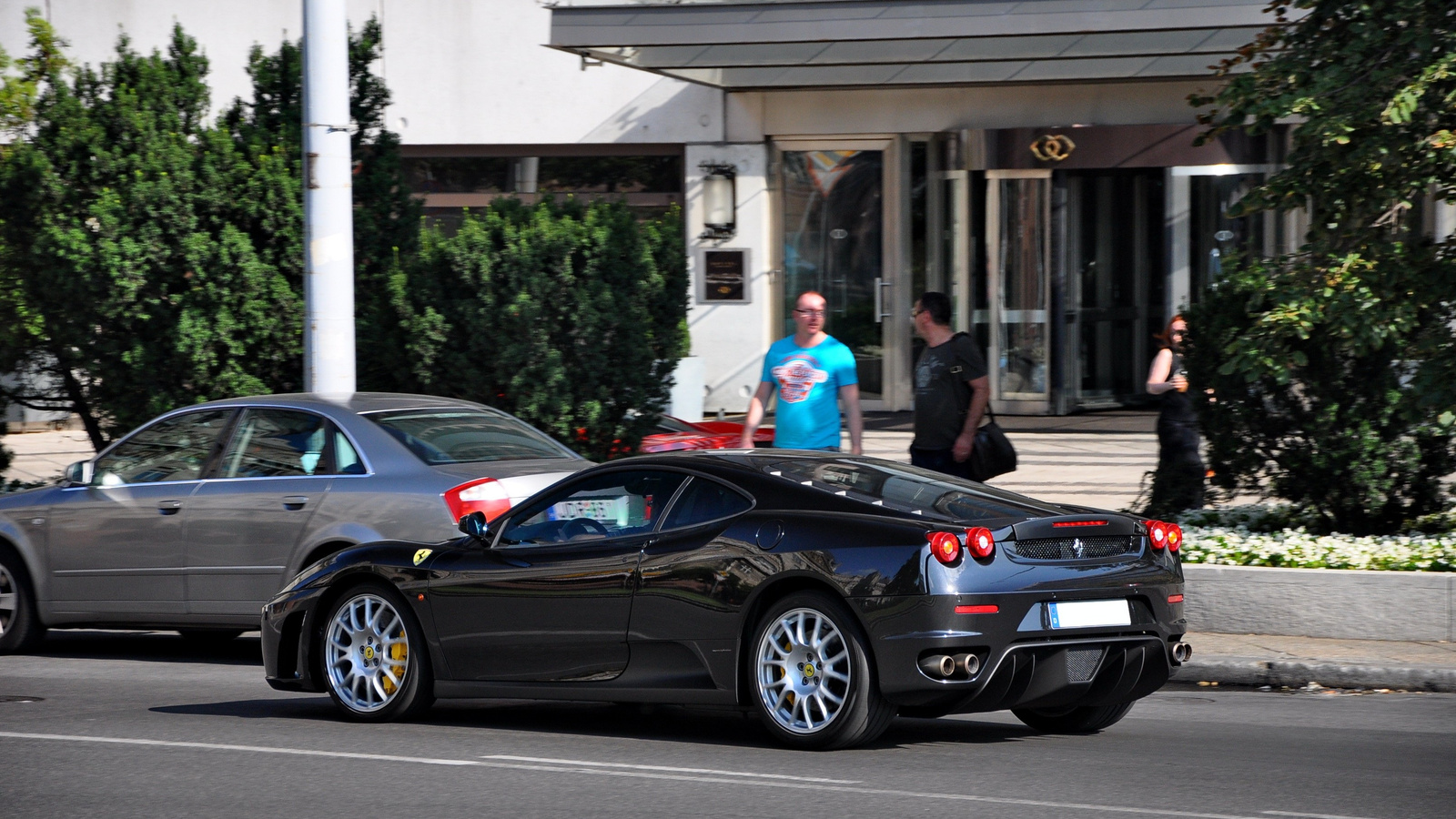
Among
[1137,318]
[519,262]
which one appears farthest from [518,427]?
[1137,318]

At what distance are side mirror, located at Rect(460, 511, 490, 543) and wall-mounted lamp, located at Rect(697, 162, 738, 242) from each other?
14.0m

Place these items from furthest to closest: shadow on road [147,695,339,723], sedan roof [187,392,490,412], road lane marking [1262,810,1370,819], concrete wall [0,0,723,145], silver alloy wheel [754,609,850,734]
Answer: concrete wall [0,0,723,145], sedan roof [187,392,490,412], shadow on road [147,695,339,723], silver alloy wheel [754,609,850,734], road lane marking [1262,810,1370,819]

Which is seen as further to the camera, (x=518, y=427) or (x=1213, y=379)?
(x=1213, y=379)

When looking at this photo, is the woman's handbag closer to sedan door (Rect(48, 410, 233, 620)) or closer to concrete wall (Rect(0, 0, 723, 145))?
sedan door (Rect(48, 410, 233, 620))

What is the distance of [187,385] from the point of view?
12875 millimetres

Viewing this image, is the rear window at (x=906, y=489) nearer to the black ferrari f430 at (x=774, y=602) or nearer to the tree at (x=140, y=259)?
the black ferrari f430 at (x=774, y=602)

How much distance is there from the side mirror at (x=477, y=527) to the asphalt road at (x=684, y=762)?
0.84 metres

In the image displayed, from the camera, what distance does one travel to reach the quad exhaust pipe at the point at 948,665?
6.16 metres

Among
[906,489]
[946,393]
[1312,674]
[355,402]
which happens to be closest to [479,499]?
[355,402]

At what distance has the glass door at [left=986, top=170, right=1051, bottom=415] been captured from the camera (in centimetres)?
2084

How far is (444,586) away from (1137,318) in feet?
53.5

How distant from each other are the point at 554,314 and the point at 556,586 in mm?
5166

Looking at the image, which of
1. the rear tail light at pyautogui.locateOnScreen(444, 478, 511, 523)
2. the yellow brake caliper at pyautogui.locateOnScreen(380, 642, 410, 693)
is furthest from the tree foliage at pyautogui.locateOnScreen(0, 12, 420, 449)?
the yellow brake caliper at pyautogui.locateOnScreen(380, 642, 410, 693)

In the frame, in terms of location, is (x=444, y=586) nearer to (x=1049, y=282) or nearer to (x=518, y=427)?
(x=518, y=427)
